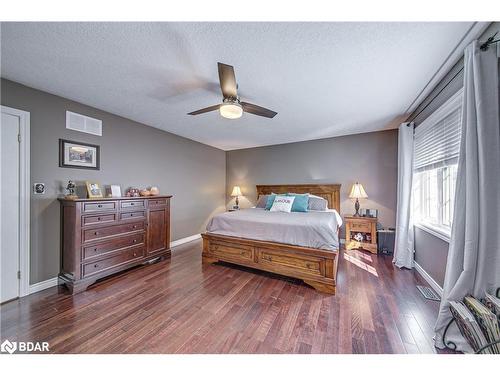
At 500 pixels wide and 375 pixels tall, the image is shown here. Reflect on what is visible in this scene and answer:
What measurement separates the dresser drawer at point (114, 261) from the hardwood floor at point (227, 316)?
0.63 feet

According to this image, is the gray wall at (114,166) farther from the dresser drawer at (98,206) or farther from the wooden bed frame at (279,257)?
the wooden bed frame at (279,257)

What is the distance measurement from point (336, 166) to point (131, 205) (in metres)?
4.09

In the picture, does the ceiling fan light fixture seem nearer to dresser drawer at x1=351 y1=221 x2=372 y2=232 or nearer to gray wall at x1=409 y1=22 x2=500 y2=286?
gray wall at x1=409 y1=22 x2=500 y2=286

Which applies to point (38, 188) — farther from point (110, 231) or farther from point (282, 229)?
point (282, 229)

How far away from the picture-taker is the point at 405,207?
2.86 metres

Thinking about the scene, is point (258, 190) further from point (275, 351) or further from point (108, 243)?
point (275, 351)

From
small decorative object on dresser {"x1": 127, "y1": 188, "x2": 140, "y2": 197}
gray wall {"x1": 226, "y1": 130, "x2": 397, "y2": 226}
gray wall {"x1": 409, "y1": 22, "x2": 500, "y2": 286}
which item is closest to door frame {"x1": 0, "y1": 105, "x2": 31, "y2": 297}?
small decorative object on dresser {"x1": 127, "y1": 188, "x2": 140, "y2": 197}

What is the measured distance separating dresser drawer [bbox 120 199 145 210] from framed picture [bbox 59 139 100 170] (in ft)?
2.38

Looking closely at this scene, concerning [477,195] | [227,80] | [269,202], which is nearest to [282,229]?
[269,202]

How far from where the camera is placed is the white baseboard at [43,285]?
213 centimetres

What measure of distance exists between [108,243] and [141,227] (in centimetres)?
47

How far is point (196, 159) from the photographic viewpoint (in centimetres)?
454

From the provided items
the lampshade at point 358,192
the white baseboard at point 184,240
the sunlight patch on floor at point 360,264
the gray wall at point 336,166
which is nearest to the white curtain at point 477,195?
the sunlight patch on floor at point 360,264
